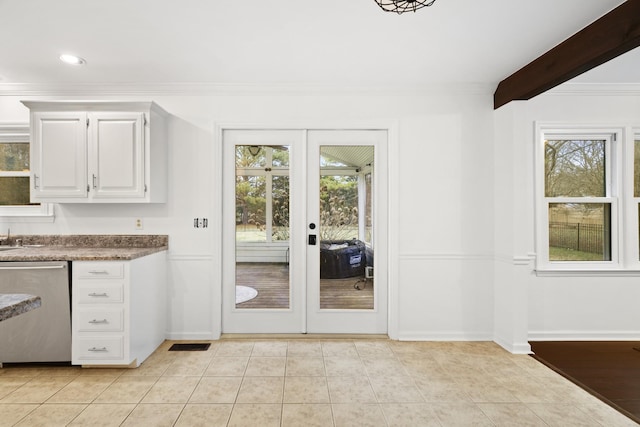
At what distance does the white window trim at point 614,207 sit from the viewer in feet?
11.2

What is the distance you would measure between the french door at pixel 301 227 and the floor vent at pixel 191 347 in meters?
0.28

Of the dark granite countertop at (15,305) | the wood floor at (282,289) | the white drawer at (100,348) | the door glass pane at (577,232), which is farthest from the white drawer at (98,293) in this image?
the door glass pane at (577,232)

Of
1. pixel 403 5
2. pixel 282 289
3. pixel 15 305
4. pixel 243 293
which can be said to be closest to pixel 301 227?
pixel 282 289

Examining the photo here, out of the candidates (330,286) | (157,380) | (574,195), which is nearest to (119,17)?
(157,380)

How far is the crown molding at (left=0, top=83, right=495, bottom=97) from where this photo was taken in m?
3.29

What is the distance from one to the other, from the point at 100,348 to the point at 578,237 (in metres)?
4.32

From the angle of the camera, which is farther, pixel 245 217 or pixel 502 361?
pixel 245 217

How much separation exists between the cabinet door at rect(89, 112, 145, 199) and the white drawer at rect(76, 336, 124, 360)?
115cm

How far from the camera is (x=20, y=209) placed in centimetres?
337

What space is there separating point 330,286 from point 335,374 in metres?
0.94

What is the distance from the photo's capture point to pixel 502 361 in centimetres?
290

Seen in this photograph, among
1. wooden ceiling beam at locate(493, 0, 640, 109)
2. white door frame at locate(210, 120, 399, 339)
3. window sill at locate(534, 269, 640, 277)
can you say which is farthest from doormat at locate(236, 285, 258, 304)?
wooden ceiling beam at locate(493, 0, 640, 109)

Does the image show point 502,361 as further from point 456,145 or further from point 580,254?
point 456,145

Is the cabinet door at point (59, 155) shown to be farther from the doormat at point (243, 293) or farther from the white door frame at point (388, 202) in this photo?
the doormat at point (243, 293)
